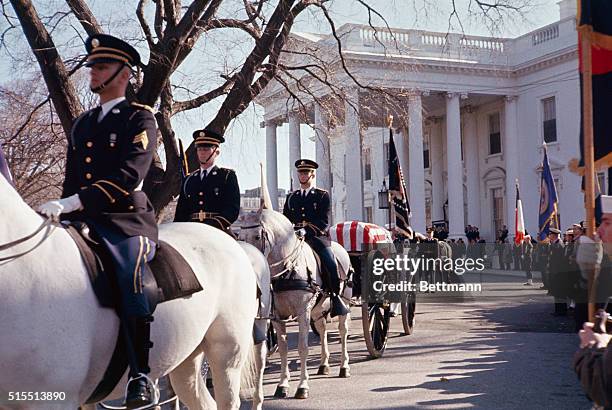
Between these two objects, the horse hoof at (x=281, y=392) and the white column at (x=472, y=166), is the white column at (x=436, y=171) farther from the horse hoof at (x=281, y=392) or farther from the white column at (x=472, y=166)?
the horse hoof at (x=281, y=392)

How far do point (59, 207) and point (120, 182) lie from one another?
17.6 inches

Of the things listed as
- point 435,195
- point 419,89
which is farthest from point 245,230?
point 435,195

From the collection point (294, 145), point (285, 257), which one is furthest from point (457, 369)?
point (294, 145)

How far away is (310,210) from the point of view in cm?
949

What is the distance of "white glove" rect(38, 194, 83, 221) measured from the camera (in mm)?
3621

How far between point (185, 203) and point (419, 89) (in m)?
34.6

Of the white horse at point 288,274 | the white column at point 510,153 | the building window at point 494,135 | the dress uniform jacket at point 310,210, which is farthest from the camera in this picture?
the building window at point 494,135

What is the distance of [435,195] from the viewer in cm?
4866

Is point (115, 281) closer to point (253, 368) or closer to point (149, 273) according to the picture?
point (149, 273)

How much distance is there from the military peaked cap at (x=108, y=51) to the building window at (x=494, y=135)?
4304cm

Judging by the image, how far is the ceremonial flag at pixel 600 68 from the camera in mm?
4684

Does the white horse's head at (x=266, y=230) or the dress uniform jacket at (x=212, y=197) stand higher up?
the dress uniform jacket at (x=212, y=197)

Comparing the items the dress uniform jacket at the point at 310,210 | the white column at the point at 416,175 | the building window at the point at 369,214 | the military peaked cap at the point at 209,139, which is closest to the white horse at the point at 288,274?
the dress uniform jacket at the point at 310,210

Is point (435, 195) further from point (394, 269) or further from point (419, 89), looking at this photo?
point (394, 269)
